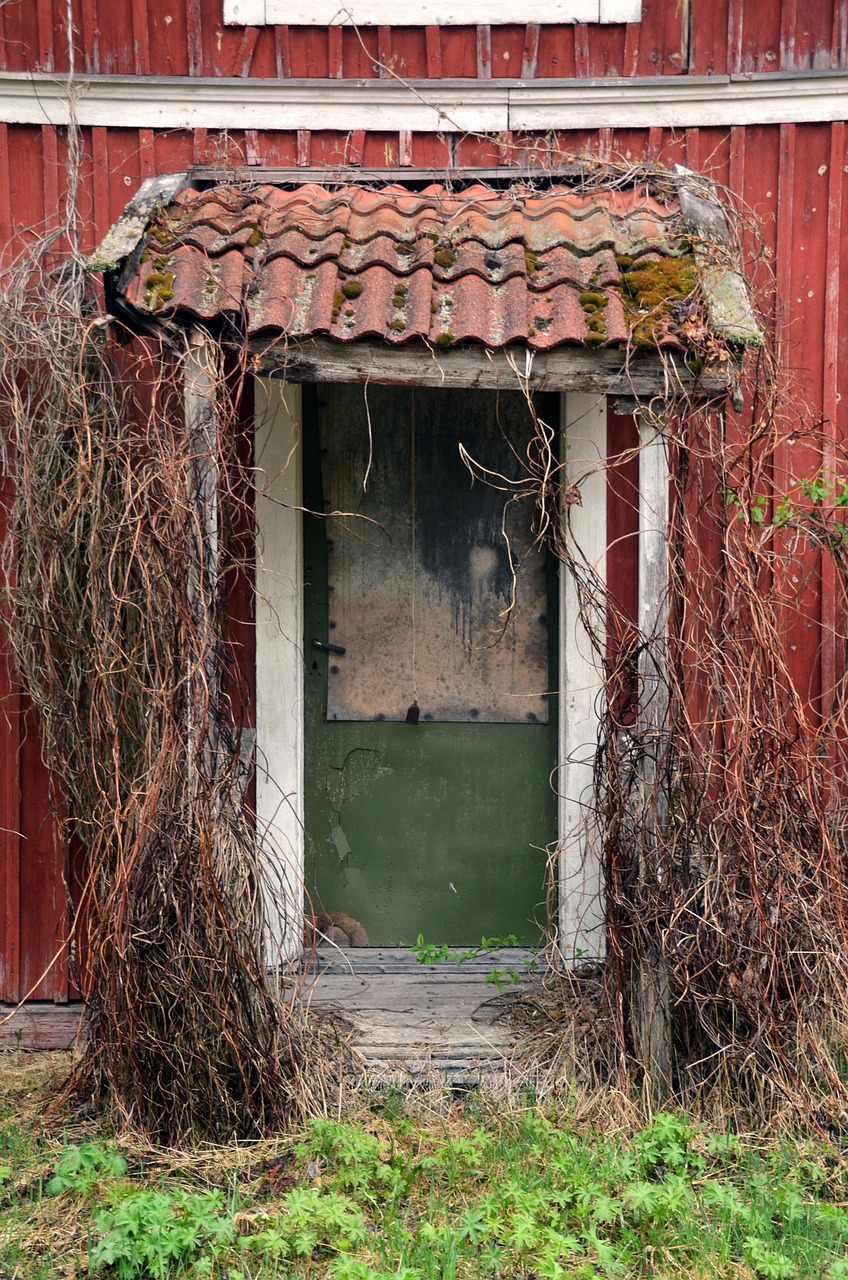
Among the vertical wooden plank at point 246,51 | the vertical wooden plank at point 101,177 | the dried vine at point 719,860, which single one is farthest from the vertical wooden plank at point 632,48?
the vertical wooden plank at point 101,177

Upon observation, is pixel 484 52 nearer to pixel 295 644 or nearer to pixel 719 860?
pixel 295 644

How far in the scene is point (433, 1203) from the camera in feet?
10.9

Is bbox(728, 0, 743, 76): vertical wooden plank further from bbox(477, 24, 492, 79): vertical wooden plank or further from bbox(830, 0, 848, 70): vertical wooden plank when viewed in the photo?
bbox(477, 24, 492, 79): vertical wooden plank

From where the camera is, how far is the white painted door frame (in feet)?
15.9

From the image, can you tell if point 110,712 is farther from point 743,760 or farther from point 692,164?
point 692,164

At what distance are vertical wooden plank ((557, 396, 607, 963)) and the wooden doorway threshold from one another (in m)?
0.43

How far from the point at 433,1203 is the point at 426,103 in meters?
4.30

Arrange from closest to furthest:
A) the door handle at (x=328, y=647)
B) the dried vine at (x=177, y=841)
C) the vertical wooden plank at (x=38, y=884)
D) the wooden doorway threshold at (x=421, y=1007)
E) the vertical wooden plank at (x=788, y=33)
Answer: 1. the dried vine at (x=177, y=841)
2. the wooden doorway threshold at (x=421, y=1007)
3. the vertical wooden plank at (x=788, y=33)
4. the vertical wooden plank at (x=38, y=884)
5. the door handle at (x=328, y=647)

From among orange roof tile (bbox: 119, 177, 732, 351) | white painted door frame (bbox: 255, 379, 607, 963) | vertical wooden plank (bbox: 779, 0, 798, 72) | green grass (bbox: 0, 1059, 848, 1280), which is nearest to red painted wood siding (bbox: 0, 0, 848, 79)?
vertical wooden plank (bbox: 779, 0, 798, 72)

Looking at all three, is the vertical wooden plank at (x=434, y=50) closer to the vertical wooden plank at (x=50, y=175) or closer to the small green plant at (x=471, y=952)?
the vertical wooden plank at (x=50, y=175)

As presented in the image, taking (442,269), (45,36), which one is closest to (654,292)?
(442,269)

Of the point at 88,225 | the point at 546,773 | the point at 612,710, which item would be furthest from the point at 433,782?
the point at 88,225

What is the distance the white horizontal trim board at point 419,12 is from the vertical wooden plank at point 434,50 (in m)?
0.04

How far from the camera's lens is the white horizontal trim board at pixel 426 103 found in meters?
4.62
